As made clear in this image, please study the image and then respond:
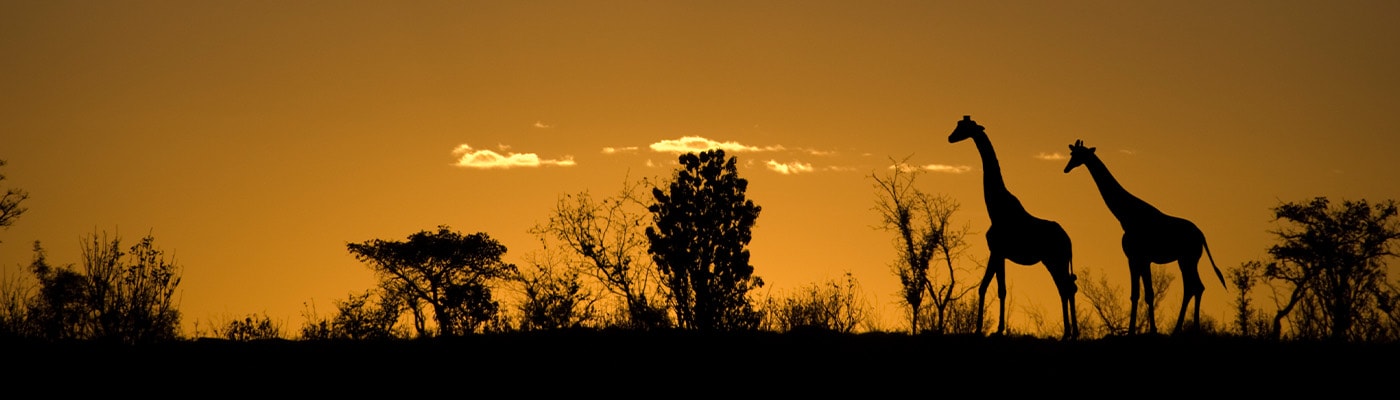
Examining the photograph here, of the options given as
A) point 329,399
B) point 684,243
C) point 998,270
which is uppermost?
point 684,243

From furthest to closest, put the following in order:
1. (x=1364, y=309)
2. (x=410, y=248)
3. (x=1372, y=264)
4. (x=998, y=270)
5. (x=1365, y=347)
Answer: (x=410, y=248) → (x=1372, y=264) → (x=1364, y=309) → (x=998, y=270) → (x=1365, y=347)

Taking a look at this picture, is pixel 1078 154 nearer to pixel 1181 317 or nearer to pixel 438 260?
pixel 1181 317

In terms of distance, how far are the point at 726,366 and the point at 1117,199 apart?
25.6ft

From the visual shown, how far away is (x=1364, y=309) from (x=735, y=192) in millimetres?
23323

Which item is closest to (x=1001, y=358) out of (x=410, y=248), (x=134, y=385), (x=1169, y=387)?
(x=1169, y=387)

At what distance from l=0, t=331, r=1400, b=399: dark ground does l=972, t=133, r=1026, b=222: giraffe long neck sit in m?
2.45

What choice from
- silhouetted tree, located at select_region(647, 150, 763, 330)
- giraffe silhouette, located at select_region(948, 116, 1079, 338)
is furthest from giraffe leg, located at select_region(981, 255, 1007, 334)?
silhouetted tree, located at select_region(647, 150, 763, 330)

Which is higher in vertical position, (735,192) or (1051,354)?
(735,192)

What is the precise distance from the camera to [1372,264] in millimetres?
44750

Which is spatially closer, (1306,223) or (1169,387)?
(1169,387)

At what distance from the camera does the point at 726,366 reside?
16.6 m

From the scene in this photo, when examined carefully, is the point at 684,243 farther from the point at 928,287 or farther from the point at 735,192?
the point at 928,287

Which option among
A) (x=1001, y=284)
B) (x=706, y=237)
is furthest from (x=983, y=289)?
(x=706, y=237)

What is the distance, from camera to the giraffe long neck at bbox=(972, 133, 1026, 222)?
20547 millimetres
